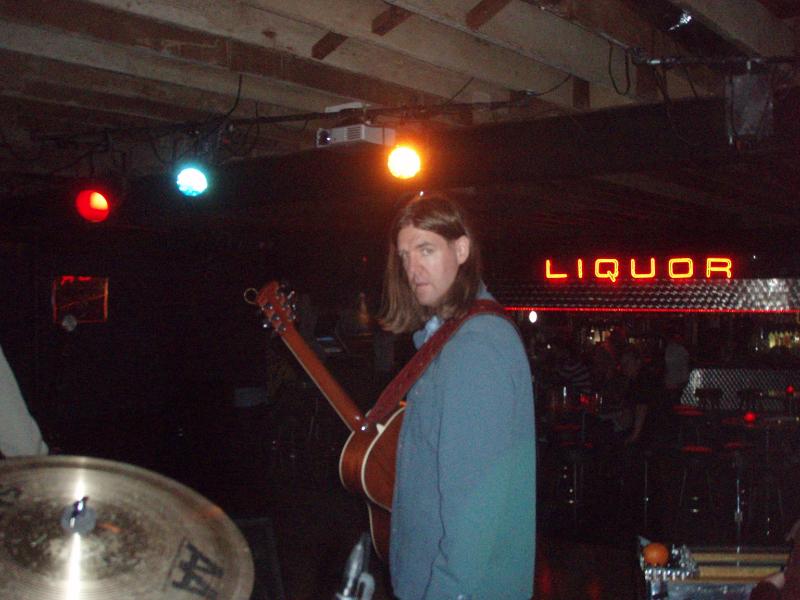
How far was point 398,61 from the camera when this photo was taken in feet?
16.4

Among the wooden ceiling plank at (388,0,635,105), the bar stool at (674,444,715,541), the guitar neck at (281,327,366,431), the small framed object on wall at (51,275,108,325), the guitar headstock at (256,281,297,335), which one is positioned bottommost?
the bar stool at (674,444,715,541)

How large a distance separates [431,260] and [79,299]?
8.74 m

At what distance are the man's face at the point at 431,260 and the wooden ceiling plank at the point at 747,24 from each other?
6.15 feet

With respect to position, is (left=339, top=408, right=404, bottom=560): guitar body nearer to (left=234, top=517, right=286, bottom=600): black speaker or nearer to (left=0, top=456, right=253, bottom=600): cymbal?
(left=234, top=517, right=286, bottom=600): black speaker

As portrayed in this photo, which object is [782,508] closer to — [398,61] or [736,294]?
[736,294]

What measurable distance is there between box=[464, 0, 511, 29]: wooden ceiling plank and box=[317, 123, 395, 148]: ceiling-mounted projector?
1.44m

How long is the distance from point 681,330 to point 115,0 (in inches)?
529

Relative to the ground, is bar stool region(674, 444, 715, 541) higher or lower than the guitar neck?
lower

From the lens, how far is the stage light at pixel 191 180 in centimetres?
650

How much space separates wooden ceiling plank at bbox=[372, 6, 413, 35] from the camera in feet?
13.5

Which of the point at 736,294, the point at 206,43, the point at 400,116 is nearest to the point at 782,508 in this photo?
the point at 736,294

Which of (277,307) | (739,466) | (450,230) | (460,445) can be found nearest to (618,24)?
(277,307)

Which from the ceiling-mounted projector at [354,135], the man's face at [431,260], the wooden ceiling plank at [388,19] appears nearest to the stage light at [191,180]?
the ceiling-mounted projector at [354,135]

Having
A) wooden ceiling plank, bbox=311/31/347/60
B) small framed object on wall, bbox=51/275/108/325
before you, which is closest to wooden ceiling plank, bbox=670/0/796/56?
wooden ceiling plank, bbox=311/31/347/60
